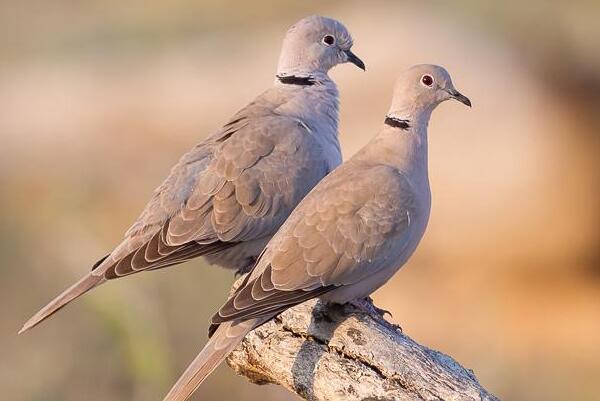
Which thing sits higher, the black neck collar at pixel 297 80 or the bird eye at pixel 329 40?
the bird eye at pixel 329 40

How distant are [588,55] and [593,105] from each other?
1382 millimetres

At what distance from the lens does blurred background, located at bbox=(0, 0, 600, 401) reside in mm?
8102

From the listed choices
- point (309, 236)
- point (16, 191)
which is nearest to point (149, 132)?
point (16, 191)

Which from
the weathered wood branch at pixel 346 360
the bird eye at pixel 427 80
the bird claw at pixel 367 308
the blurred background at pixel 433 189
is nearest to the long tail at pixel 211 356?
the weathered wood branch at pixel 346 360

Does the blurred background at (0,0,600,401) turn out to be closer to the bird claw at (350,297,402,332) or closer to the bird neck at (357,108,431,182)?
the bird claw at (350,297,402,332)

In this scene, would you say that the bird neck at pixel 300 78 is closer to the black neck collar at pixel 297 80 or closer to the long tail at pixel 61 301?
the black neck collar at pixel 297 80

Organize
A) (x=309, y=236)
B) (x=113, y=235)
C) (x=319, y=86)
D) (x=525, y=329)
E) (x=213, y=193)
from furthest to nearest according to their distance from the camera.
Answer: (x=525, y=329)
(x=113, y=235)
(x=319, y=86)
(x=213, y=193)
(x=309, y=236)

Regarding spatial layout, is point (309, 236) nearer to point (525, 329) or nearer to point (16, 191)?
point (525, 329)

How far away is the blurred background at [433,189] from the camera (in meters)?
8.10

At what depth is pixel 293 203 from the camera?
251 inches

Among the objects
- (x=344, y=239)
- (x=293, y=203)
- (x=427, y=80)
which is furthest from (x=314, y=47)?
(x=344, y=239)

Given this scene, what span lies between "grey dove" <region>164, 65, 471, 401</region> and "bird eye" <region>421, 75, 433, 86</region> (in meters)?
0.07

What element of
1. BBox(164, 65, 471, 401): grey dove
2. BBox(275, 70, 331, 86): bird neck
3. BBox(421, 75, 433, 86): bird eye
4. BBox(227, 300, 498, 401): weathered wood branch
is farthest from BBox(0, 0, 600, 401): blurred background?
BBox(421, 75, 433, 86): bird eye

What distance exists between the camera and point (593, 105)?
1288 centimetres
